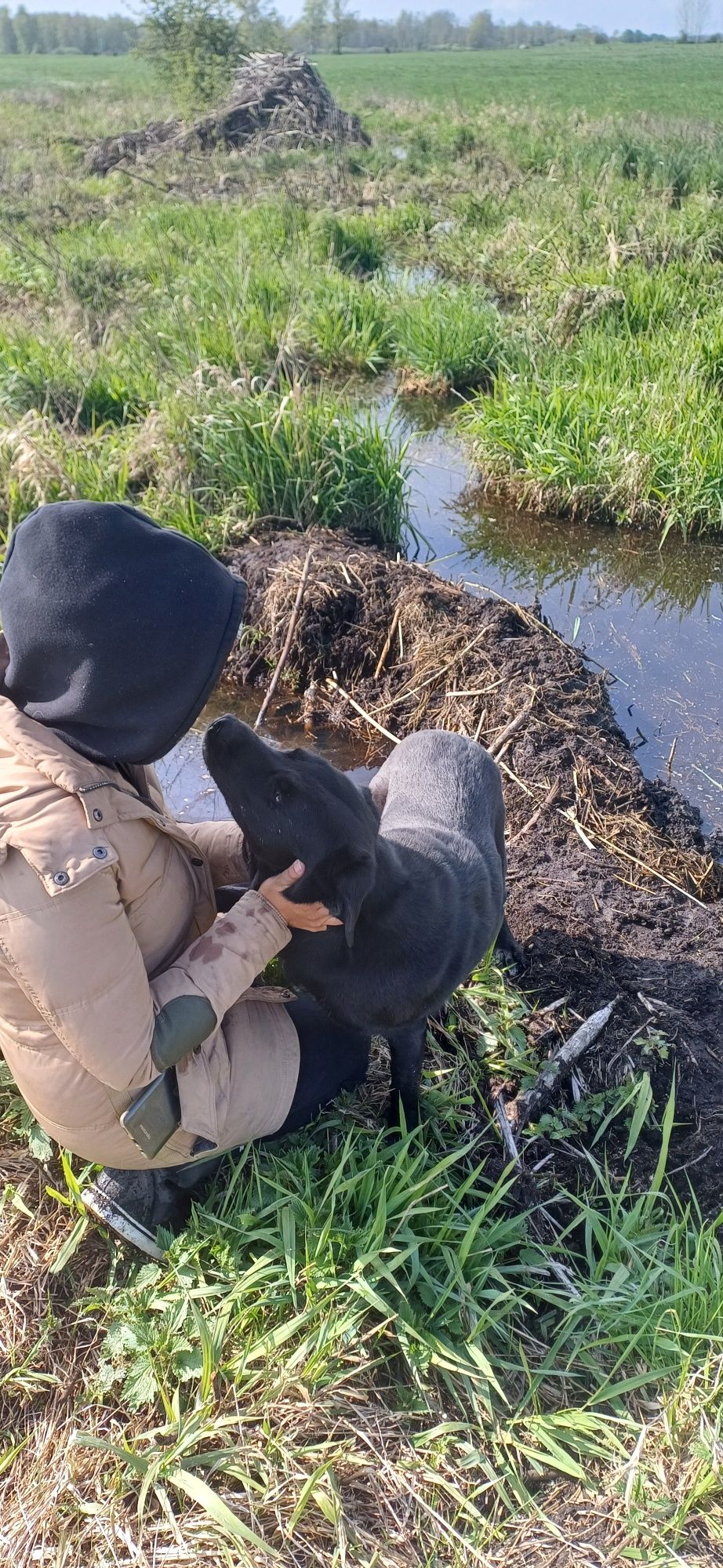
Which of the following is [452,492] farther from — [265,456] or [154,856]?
[154,856]

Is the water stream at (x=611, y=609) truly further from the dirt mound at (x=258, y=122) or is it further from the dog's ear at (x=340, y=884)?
the dirt mound at (x=258, y=122)

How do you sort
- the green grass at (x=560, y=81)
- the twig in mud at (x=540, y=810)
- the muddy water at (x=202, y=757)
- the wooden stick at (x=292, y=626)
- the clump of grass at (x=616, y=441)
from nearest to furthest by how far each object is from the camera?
the twig in mud at (x=540, y=810), the muddy water at (x=202, y=757), the wooden stick at (x=292, y=626), the clump of grass at (x=616, y=441), the green grass at (x=560, y=81)

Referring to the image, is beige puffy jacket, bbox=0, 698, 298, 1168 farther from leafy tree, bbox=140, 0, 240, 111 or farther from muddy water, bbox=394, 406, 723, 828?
leafy tree, bbox=140, 0, 240, 111

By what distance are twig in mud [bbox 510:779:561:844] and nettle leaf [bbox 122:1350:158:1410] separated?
2.66 meters

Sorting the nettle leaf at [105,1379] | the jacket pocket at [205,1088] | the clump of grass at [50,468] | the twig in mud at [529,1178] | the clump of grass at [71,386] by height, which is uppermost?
the clump of grass at [71,386]

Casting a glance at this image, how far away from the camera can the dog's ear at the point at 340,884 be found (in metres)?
2.57

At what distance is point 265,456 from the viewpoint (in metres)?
6.20

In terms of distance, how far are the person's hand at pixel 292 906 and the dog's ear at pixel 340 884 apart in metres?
0.04

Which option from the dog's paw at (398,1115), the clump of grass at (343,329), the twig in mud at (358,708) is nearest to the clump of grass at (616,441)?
the clump of grass at (343,329)

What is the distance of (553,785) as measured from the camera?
4.50 m

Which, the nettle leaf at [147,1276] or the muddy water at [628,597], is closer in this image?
the nettle leaf at [147,1276]

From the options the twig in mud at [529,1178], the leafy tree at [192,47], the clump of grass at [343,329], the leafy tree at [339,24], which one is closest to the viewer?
the twig in mud at [529,1178]

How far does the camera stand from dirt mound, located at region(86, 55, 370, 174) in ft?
54.6

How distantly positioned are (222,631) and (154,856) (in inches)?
23.1
